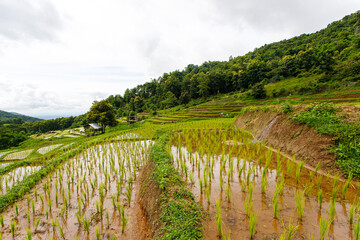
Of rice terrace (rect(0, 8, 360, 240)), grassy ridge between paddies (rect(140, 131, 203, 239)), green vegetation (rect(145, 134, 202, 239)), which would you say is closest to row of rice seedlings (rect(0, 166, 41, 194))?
rice terrace (rect(0, 8, 360, 240))

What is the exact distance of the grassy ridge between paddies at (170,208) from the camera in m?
2.58

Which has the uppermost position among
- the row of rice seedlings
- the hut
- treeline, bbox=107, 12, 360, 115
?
treeline, bbox=107, 12, 360, 115

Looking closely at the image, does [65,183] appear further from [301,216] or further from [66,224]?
[301,216]

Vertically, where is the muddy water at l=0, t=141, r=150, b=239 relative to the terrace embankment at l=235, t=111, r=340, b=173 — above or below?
below

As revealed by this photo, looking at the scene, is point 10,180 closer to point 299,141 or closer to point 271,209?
point 271,209

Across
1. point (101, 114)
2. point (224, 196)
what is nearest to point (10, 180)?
point (224, 196)

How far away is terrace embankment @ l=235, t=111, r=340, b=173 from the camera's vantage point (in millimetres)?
4854

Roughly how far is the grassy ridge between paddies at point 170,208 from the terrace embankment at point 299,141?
459cm

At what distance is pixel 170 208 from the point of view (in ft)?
10.2

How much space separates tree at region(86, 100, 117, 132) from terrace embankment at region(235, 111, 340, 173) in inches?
823

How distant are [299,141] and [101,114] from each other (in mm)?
23210

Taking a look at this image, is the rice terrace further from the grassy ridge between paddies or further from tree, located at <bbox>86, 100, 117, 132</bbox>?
tree, located at <bbox>86, 100, 117, 132</bbox>

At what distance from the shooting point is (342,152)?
4441 millimetres

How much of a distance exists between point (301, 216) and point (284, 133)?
17.2 feet
